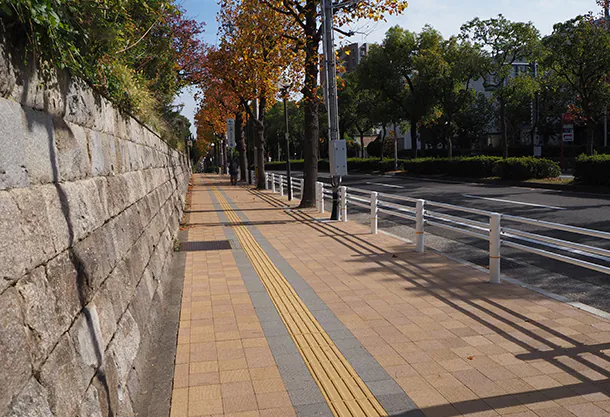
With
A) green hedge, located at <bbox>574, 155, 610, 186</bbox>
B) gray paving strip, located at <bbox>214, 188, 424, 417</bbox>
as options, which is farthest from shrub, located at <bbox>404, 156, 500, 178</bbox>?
gray paving strip, located at <bbox>214, 188, 424, 417</bbox>

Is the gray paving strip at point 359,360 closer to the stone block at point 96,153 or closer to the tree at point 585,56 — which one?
the stone block at point 96,153

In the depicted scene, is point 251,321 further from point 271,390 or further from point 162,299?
point 271,390

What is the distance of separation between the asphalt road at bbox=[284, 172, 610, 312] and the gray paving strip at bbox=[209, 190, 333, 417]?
3.50 metres

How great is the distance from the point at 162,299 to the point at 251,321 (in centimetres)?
124

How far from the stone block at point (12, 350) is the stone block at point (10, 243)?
7cm

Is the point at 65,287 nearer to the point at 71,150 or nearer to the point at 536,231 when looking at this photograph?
the point at 71,150

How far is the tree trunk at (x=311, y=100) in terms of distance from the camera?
1625 cm

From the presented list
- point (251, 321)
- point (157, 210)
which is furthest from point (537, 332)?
point (157, 210)

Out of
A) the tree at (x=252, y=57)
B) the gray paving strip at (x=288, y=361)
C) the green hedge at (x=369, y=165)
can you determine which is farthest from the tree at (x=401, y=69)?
the gray paving strip at (x=288, y=361)

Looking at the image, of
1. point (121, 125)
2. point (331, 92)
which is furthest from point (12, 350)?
point (331, 92)

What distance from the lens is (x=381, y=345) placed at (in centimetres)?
485

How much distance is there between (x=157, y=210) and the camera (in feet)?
26.0

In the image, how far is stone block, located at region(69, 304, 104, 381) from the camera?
2.84 metres

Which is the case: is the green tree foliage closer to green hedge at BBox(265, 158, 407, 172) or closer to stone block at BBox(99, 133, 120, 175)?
stone block at BBox(99, 133, 120, 175)
